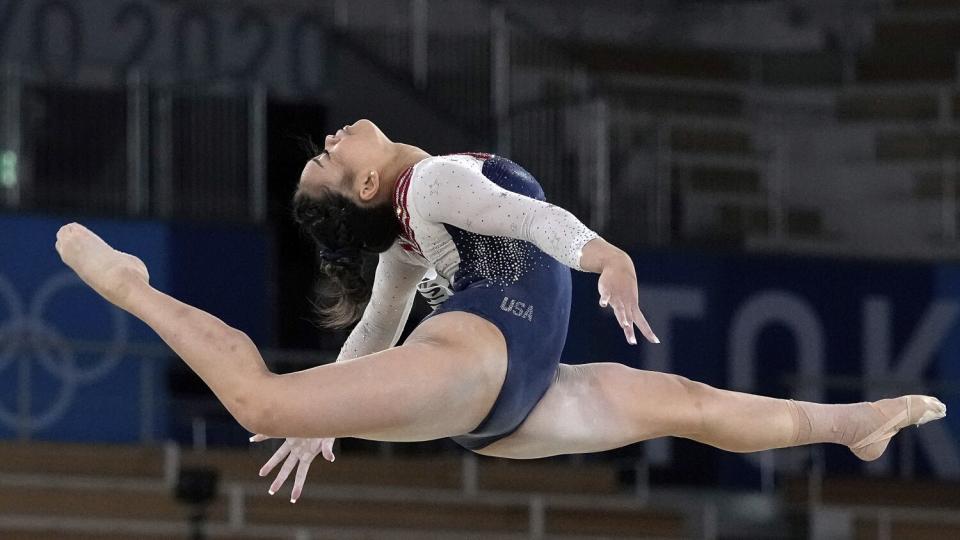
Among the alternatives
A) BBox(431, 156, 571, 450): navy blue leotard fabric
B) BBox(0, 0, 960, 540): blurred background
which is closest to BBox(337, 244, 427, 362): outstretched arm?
BBox(431, 156, 571, 450): navy blue leotard fabric

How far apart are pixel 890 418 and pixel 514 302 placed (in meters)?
0.92

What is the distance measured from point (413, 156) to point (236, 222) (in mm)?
4830

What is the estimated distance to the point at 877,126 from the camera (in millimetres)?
11109

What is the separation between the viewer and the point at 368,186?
12.2 ft

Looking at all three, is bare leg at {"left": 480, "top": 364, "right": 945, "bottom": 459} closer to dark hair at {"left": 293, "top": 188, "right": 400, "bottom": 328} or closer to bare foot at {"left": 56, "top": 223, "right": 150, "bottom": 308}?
dark hair at {"left": 293, "top": 188, "right": 400, "bottom": 328}

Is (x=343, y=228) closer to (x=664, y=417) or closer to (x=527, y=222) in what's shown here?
(x=527, y=222)

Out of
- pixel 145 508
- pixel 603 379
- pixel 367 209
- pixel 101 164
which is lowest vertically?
pixel 145 508

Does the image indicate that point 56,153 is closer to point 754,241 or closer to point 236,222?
point 236,222

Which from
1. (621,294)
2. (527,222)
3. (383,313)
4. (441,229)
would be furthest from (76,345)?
(621,294)

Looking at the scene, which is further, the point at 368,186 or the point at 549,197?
the point at 549,197

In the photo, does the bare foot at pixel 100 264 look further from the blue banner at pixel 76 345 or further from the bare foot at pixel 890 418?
the blue banner at pixel 76 345

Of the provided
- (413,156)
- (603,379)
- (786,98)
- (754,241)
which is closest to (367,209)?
(413,156)

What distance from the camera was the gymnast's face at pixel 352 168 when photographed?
372 cm

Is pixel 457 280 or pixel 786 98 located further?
pixel 786 98
